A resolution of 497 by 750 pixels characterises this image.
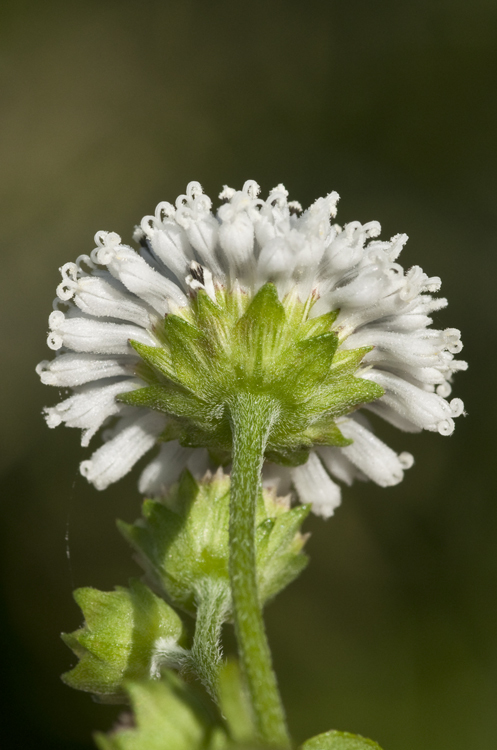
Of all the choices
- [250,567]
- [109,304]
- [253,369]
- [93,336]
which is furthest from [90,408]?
[250,567]

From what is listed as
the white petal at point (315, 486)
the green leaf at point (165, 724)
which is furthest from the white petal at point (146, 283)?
the green leaf at point (165, 724)

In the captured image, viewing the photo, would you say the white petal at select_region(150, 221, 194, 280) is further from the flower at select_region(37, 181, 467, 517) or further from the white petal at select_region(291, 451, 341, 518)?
the white petal at select_region(291, 451, 341, 518)

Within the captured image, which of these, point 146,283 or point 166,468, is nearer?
point 146,283

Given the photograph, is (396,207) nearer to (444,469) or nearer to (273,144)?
(273,144)

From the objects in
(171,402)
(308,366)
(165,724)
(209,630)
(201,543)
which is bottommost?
(165,724)

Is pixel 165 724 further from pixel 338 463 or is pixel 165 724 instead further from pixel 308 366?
pixel 338 463

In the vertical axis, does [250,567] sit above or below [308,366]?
below

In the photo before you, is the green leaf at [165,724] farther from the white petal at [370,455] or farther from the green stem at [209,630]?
the white petal at [370,455]

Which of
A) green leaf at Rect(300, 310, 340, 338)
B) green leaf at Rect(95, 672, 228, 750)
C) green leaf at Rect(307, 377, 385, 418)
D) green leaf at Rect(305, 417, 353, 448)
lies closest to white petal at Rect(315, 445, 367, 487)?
green leaf at Rect(305, 417, 353, 448)
